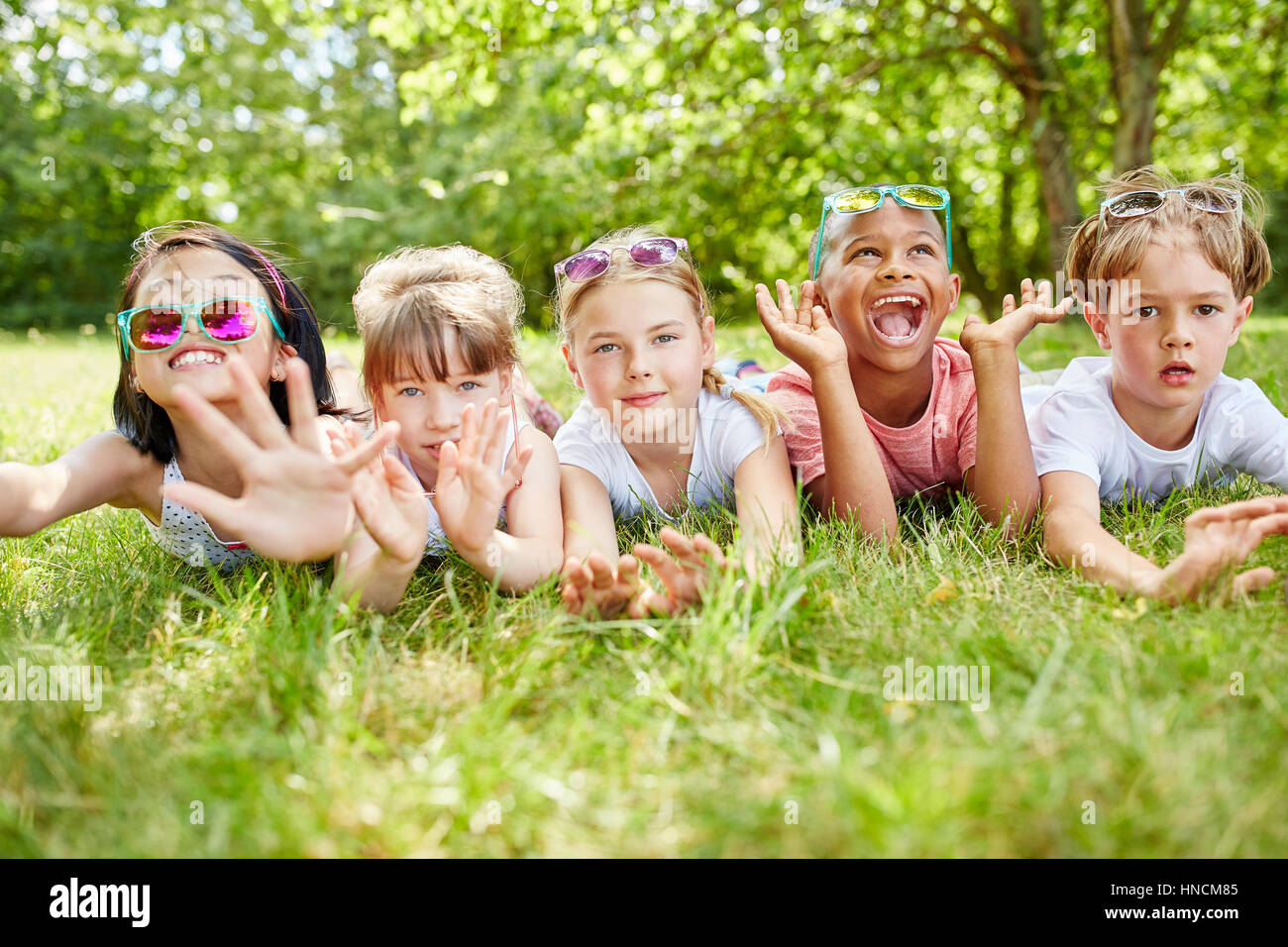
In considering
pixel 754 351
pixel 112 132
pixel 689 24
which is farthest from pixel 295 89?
pixel 754 351

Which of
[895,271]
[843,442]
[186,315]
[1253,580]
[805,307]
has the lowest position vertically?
[1253,580]

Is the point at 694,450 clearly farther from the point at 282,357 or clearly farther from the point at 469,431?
the point at 282,357

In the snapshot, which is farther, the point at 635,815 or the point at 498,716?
the point at 498,716

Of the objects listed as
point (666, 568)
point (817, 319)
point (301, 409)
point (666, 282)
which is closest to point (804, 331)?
point (817, 319)

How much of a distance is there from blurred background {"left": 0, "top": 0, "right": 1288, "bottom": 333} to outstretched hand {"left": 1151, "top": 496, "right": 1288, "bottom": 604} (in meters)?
1.96

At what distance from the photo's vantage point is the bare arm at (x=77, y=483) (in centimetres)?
229

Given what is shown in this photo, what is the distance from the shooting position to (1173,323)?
2707mm

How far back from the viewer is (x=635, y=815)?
1.39m

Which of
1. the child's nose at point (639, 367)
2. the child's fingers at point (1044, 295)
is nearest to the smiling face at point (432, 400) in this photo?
the child's nose at point (639, 367)

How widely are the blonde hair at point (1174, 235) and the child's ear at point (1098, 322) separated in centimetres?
8

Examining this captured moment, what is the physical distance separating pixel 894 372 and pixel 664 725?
186 centimetres
